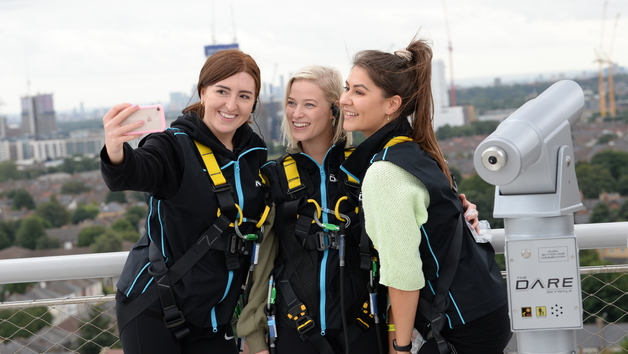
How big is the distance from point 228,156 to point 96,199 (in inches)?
3362

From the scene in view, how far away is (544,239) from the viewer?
177 cm

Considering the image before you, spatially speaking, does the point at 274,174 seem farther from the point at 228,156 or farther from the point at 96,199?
the point at 96,199

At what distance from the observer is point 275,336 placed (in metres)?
2.79

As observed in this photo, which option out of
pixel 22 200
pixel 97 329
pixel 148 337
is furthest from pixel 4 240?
pixel 148 337

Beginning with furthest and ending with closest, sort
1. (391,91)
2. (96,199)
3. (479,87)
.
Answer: (479,87)
(96,199)
(391,91)

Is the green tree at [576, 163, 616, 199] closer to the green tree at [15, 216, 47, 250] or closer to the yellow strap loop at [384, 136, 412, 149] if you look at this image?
the green tree at [15, 216, 47, 250]

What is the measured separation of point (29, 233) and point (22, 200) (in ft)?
37.5

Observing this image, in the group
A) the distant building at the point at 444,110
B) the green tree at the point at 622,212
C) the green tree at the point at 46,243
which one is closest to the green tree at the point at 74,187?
the green tree at the point at 46,243

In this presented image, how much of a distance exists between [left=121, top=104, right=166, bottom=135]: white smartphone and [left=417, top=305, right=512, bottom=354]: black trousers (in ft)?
4.10

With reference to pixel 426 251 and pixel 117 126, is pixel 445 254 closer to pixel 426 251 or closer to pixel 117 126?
pixel 426 251

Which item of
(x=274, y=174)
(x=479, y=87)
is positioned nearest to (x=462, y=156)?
(x=479, y=87)

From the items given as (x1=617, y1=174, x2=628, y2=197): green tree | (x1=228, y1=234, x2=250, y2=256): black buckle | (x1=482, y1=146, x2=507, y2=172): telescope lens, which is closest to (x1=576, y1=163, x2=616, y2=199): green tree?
(x1=617, y1=174, x2=628, y2=197): green tree

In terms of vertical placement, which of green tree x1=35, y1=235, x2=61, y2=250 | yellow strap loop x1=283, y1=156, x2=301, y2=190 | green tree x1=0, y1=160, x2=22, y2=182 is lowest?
green tree x1=35, y1=235, x2=61, y2=250

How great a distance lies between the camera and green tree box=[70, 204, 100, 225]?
78.7 meters
